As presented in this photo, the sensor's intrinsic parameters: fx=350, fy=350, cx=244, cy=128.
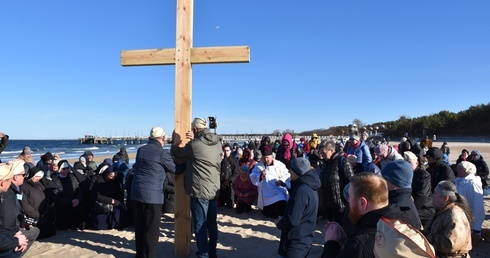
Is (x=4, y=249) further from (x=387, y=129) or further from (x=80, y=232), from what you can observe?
(x=387, y=129)

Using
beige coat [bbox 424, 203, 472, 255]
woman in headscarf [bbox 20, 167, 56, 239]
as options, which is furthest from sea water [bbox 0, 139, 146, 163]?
beige coat [bbox 424, 203, 472, 255]

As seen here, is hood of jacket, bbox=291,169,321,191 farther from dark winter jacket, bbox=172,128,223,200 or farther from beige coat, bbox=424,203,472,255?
dark winter jacket, bbox=172,128,223,200

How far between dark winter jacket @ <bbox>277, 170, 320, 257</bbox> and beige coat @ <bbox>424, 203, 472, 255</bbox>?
43.1 inches

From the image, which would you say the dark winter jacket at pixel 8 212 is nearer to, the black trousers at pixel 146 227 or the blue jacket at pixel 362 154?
the black trousers at pixel 146 227

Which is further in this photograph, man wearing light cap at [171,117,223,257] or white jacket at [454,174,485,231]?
white jacket at [454,174,485,231]

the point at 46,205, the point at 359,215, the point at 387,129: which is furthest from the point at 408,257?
the point at 387,129

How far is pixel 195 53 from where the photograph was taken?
5.08m

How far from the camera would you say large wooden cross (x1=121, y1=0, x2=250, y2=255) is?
4953 mm

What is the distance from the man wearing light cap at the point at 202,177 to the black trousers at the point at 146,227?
1.64 ft

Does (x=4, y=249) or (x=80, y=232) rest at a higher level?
(x=4, y=249)

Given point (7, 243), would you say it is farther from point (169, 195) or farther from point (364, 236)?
point (169, 195)

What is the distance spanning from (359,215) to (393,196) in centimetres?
122

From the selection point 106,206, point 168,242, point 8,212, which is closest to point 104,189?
point 106,206

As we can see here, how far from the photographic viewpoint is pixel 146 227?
15.1 ft
